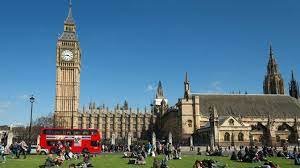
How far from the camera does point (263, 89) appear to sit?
10781 centimetres

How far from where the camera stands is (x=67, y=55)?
123 meters

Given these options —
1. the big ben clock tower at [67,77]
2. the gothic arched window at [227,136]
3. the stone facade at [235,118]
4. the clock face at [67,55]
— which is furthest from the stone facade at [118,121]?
the gothic arched window at [227,136]

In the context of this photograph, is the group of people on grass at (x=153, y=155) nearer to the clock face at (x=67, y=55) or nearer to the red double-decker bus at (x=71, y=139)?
the red double-decker bus at (x=71, y=139)

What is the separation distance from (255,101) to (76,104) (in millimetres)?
54636

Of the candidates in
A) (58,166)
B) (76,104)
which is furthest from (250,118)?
→ (58,166)

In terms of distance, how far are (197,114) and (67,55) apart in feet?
180

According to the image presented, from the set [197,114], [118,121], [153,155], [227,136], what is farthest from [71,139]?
[118,121]

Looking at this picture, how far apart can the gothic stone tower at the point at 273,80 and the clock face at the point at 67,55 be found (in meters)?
57.8

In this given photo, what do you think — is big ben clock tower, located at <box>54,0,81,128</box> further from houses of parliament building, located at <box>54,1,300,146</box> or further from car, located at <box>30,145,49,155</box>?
car, located at <box>30,145,49,155</box>

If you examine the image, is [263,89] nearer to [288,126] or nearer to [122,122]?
[288,126]

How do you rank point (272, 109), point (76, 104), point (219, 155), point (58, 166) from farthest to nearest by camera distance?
point (76, 104) < point (272, 109) < point (219, 155) < point (58, 166)

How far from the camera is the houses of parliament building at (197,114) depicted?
72.4 meters

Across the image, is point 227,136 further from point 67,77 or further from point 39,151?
point 67,77

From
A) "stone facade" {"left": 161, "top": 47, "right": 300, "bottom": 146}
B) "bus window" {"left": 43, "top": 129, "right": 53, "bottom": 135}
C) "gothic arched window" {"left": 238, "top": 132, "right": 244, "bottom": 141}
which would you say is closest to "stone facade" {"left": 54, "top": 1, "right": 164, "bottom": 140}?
"stone facade" {"left": 161, "top": 47, "right": 300, "bottom": 146}
